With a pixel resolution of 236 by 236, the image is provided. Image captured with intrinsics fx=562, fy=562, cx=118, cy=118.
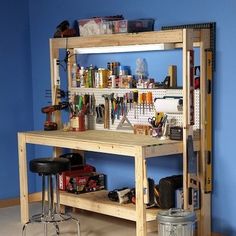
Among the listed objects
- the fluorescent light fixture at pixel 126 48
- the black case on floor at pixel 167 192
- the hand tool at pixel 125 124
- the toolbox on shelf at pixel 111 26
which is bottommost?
the black case on floor at pixel 167 192

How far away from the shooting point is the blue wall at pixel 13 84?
5535 millimetres

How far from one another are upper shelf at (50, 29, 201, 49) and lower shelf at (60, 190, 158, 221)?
126 cm

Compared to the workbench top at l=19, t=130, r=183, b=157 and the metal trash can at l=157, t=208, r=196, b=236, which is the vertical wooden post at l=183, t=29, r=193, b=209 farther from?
the metal trash can at l=157, t=208, r=196, b=236

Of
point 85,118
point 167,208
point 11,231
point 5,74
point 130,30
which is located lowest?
point 11,231

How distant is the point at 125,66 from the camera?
15.8 feet

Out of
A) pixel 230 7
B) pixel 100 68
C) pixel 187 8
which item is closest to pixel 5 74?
pixel 100 68

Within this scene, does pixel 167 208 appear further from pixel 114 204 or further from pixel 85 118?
pixel 85 118

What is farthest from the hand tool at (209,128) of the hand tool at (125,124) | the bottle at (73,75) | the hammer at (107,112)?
the bottle at (73,75)

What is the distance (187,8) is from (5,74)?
82.5 inches

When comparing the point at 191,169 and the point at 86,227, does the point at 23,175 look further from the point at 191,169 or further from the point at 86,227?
the point at 191,169

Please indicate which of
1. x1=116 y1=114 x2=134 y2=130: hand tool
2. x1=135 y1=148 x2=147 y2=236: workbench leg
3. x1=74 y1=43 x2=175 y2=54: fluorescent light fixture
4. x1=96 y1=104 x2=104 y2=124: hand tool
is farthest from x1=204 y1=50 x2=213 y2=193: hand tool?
x1=96 y1=104 x2=104 y2=124: hand tool

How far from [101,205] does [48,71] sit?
173 centimetres

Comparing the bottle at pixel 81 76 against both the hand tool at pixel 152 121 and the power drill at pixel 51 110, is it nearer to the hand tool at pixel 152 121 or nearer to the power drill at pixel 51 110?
the power drill at pixel 51 110

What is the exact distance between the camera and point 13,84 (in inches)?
221
